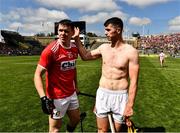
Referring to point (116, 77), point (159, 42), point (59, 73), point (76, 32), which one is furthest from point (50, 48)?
point (159, 42)

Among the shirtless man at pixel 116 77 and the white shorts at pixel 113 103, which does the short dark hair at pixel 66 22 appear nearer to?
the shirtless man at pixel 116 77

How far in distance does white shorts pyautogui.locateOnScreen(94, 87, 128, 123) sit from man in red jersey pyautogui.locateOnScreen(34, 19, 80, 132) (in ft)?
1.88

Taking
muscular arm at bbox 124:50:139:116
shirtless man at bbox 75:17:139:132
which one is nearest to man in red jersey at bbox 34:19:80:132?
shirtless man at bbox 75:17:139:132

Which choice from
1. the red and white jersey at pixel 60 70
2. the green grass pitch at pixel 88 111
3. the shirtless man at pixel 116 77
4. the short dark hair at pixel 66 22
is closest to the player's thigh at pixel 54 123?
the red and white jersey at pixel 60 70

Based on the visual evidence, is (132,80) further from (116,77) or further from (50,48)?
(50,48)

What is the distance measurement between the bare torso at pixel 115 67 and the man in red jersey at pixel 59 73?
550 mm

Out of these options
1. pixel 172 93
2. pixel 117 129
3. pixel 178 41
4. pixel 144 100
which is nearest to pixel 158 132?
pixel 117 129

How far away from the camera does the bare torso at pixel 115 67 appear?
18.6 feet

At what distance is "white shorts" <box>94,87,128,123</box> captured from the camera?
19.0 feet

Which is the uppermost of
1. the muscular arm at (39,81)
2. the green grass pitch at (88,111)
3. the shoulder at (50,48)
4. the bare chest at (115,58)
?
the shoulder at (50,48)

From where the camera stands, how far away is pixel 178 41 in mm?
108375

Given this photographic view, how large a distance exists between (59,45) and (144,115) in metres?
5.44

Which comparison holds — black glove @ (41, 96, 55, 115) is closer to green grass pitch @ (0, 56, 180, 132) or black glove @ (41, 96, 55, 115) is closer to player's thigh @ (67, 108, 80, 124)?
player's thigh @ (67, 108, 80, 124)

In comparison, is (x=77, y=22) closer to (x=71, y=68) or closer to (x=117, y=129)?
(x=71, y=68)
